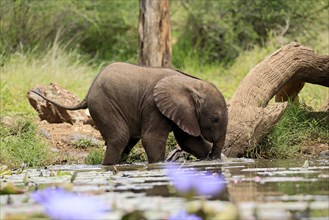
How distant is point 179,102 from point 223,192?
4137 millimetres

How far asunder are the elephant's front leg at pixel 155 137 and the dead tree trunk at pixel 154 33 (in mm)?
7065

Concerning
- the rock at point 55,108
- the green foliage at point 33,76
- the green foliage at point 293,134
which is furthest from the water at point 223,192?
the green foliage at point 33,76

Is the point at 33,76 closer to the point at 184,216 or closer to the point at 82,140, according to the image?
the point at 82,140

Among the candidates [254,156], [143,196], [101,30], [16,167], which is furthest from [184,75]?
[101,30]

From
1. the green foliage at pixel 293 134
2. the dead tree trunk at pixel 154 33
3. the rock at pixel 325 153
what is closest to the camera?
the green foliage at pixel 293 134

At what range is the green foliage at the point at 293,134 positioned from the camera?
10.6m

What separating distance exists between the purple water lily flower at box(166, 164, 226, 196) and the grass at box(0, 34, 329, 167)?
2.57 m

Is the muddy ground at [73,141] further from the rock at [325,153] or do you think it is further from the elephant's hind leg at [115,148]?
the elephant's hind leg at [115,148]

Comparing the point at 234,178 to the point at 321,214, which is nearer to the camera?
the point at 321,214

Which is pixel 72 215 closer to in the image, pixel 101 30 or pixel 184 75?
pixel 184 75

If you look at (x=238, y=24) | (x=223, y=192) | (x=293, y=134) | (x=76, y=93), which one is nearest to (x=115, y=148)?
(x=293, y=134)

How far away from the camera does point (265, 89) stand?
10852 millimetres

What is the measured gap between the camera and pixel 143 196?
5.39 m

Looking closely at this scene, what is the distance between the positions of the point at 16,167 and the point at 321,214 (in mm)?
6141
